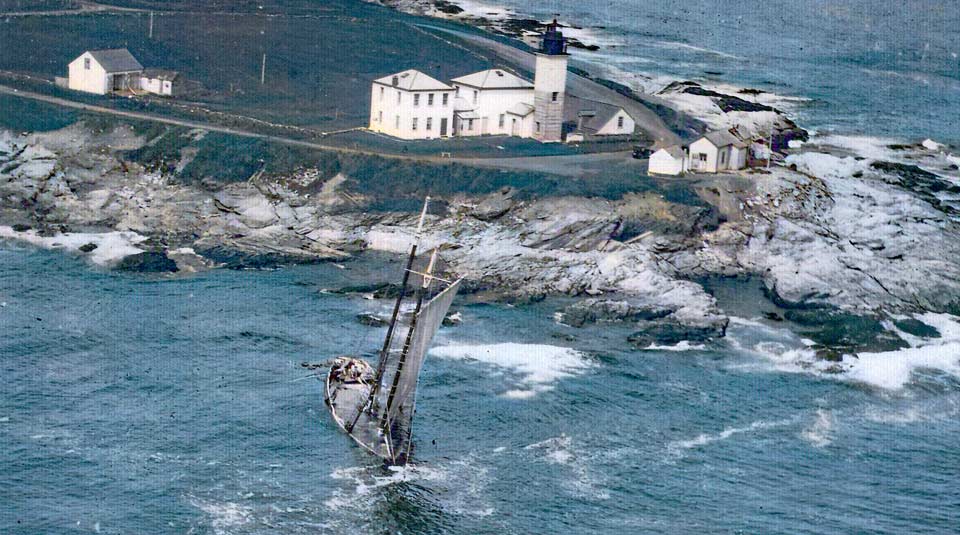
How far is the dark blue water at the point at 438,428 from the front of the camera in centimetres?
7469

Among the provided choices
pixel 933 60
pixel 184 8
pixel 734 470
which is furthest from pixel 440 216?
pixel 933 60

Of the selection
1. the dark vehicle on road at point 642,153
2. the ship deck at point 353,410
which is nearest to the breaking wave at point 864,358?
the ship deck at point 353,410

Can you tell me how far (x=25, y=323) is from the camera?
9469cm

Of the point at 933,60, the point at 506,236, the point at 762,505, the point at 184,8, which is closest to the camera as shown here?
the point at 762,505

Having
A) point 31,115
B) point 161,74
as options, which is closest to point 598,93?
point 161,74

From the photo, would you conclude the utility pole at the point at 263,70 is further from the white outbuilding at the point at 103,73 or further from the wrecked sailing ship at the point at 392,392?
the wrecked sailing ship at the point at 392,392

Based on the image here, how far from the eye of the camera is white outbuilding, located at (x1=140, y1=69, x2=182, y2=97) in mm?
134625

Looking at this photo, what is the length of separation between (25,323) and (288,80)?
Answer: 170ft

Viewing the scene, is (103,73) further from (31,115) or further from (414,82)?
(414,82)

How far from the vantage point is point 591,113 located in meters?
130

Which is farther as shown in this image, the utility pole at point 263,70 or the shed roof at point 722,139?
the utility pole at point 263,70

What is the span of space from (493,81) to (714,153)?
18.5 m

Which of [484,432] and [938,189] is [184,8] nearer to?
[938,189]

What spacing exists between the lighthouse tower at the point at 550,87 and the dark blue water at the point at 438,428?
89.7 ft
